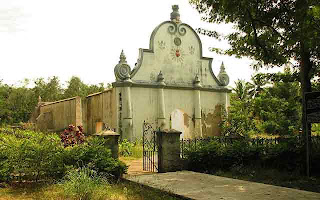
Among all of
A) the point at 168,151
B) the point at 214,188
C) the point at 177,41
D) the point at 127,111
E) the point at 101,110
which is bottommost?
the point at 214,188

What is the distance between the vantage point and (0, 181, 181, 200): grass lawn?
22.3 ft

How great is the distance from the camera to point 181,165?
10.6 metres

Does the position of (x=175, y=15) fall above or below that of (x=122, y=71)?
above

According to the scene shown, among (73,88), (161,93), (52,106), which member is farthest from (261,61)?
(73,88)

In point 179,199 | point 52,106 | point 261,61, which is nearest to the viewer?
point 179,199

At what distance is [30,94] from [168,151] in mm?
36142

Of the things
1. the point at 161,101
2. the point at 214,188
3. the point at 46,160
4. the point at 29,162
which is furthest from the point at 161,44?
the point at 214,188

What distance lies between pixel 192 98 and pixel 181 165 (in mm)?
11412

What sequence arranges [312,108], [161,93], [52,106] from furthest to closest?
[52,106]
[161,93]
[312,108]

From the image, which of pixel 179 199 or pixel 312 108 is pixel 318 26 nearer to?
pixel 312 108

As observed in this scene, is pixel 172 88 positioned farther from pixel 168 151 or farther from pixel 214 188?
pixel 214 188

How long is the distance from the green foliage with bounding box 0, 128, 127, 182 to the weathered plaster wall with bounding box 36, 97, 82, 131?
1324 centimetres

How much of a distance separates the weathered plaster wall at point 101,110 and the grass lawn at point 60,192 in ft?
38.3

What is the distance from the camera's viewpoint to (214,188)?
24.6 feet
